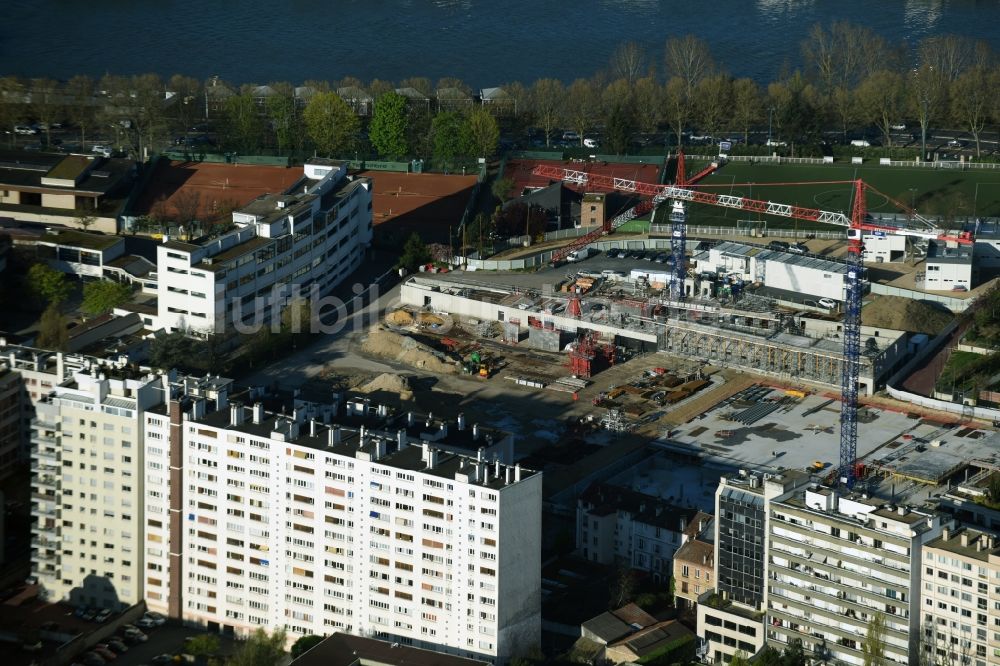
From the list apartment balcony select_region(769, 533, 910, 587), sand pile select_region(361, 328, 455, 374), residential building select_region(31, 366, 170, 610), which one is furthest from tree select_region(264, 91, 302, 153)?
apartment balcony select_region(769, 533, 910, 587)

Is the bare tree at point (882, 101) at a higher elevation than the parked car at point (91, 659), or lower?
higher

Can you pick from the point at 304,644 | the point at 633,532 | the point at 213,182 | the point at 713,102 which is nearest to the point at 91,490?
the point at 304,644

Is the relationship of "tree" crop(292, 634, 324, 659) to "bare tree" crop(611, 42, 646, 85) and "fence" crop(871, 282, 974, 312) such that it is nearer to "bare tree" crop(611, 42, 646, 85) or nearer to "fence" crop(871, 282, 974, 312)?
"fence" crop(871, 282, 974, 312)

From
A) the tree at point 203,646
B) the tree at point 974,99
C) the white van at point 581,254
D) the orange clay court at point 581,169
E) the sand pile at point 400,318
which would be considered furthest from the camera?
the tree at point 974,99

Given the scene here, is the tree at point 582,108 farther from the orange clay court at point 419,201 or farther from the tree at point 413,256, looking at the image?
the tree at point 413,256

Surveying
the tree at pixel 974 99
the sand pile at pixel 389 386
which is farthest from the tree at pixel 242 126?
the tree at pixel 974 99

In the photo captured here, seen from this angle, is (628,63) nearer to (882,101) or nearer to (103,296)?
(882,101)

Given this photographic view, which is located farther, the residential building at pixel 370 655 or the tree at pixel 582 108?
the tree at pixel 582 108
